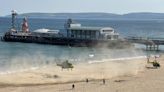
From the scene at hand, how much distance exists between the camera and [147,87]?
96.2 feet

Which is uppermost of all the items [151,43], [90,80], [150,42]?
[90,80]

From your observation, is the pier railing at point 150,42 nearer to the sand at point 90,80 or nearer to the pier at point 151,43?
the pier at point 151,43

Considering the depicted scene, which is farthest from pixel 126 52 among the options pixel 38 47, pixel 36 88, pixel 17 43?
pixel 36 88

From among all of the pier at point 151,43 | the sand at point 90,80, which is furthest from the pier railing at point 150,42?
the sand at point 90,80

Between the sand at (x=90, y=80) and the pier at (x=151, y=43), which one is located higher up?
the sand at (x=90, y=80)

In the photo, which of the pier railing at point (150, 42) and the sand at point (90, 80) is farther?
the pier railing at point (150, 42)

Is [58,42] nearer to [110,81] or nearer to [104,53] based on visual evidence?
[104,53]

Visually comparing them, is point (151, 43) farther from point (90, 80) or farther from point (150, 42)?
point (90, 80)

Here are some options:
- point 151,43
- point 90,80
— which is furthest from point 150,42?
point 90,80

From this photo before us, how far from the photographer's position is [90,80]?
34750mm

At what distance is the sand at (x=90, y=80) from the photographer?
29.5 metres

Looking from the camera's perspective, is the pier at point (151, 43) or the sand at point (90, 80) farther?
the pier at point (151, 43)

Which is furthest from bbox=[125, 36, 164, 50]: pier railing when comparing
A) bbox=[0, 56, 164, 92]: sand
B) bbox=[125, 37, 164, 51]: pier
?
bbox=[0, 56, 164, 92]: sand

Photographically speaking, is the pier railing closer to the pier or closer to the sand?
the pier
